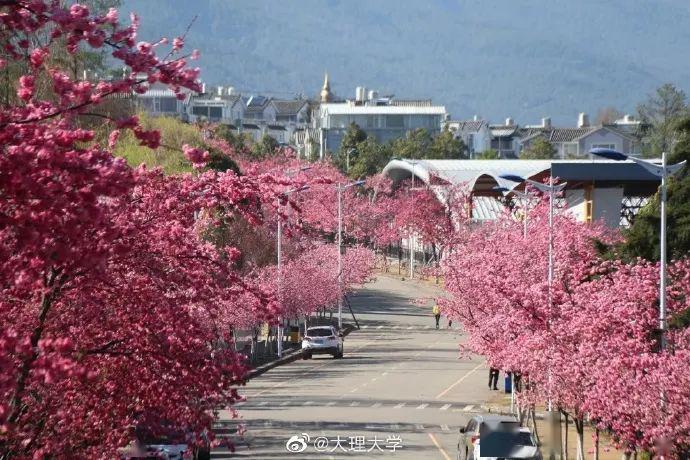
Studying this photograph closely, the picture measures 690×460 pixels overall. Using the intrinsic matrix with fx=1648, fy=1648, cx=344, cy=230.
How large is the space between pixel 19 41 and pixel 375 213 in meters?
113

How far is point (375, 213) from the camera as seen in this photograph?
410 ft

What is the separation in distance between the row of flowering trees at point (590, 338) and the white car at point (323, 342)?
16818 millimetres

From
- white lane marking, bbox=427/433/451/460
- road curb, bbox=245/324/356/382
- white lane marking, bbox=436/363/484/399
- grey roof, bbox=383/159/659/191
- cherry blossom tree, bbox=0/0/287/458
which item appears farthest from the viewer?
grey roof, bbox=383/159/659/191

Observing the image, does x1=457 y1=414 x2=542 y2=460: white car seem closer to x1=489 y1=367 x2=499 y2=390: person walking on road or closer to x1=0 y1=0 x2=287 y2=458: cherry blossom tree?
x1=0 y1=0 x2=287 y2=458: cherry blossom tree

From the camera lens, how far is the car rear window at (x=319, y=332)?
205 feet

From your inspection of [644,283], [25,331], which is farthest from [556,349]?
[25,331]

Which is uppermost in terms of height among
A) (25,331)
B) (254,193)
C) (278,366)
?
(254,193)

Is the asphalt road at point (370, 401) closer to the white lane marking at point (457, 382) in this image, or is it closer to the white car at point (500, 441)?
the white lane marking at point (457, 382)

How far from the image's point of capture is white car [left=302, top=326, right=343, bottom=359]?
62312mm

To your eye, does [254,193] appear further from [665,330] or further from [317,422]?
[317,422]

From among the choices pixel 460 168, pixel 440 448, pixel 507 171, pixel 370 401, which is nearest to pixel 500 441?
pixel 440 448

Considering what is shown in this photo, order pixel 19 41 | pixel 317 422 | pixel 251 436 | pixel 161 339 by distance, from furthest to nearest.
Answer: pixel 317 422 → pixel 251 436 → pixel 161 339 → pixel 19 41

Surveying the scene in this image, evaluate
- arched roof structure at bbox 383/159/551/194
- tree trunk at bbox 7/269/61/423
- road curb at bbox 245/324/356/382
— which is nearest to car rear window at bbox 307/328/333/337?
road curb at bbox 245/324/356/382

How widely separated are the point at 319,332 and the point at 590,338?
112ft
